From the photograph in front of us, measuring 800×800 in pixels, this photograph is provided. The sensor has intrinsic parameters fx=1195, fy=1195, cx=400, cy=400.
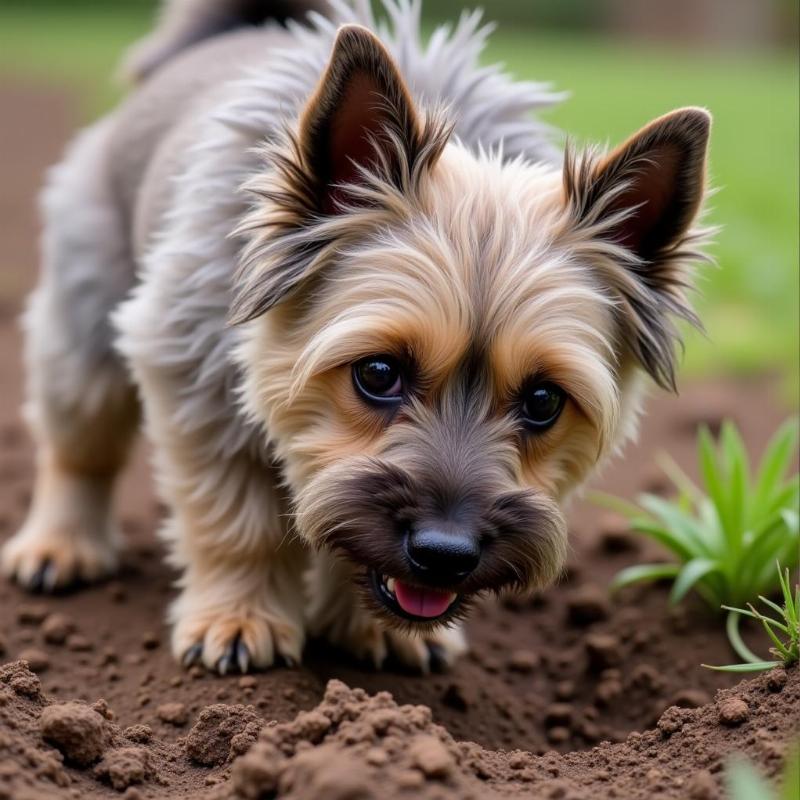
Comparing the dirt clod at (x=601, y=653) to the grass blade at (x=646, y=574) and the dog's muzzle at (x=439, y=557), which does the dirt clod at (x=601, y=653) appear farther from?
the dog's muzzle at (x=439, y=557)

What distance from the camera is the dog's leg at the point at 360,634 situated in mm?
4379

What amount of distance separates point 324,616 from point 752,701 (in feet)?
5.68

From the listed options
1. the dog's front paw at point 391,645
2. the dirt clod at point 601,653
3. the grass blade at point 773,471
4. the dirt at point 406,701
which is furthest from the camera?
the grass blade at point 773,471

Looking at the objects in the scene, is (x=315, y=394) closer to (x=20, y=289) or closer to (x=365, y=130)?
(x=365, y=130)

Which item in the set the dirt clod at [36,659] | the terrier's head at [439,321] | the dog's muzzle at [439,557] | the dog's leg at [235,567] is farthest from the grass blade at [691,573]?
the dirt clod at [36,659]

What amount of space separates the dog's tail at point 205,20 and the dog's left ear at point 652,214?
2.35 m

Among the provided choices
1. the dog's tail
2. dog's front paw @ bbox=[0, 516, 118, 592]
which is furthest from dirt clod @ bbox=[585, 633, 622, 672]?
the dog's tail

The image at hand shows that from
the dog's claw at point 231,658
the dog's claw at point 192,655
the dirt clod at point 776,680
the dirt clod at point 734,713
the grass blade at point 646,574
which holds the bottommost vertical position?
the dog's claw at point 192,655

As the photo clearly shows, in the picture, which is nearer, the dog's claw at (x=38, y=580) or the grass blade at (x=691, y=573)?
the grass blade at (x=691, y=573)

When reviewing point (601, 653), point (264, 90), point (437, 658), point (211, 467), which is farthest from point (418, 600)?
point (264, 90)

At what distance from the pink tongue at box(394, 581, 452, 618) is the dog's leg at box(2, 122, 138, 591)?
6.45 ft

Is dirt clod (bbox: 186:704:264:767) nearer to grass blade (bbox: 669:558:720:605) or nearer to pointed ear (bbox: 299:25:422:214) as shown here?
pointed ear (bbox: 299:25:422:214)

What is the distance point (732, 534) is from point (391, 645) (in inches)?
53.9

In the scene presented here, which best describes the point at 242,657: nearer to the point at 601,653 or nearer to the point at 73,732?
the point at 73,732
